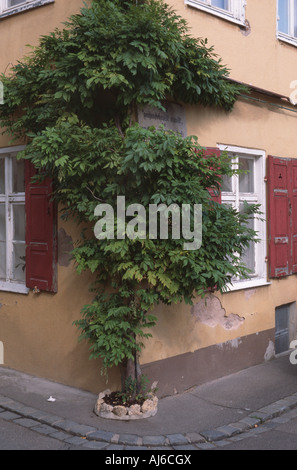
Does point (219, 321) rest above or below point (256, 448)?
above

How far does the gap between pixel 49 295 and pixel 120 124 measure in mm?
2121

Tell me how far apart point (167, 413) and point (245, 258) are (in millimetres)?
2862

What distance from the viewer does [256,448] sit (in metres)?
Answer: 4.80

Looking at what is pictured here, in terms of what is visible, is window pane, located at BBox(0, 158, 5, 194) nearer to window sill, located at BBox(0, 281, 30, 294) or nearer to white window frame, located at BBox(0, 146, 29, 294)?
white window frame, located at BBox(0, 146, 29, 294)

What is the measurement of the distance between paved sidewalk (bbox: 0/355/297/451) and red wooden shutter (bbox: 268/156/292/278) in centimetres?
157

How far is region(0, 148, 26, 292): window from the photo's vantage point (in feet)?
23.2

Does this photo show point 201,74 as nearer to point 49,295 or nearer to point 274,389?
point 49,295

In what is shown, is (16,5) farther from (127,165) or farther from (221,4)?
(127,165)

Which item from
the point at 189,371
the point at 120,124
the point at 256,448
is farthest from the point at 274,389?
the point at 120,124

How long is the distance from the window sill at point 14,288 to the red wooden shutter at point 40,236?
0.58 feet

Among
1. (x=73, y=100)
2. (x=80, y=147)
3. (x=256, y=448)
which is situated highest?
(x=73, y=100)

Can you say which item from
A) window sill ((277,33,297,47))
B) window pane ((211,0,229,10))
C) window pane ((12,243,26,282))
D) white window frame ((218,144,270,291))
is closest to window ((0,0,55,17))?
window pane ((211,0,229,10))

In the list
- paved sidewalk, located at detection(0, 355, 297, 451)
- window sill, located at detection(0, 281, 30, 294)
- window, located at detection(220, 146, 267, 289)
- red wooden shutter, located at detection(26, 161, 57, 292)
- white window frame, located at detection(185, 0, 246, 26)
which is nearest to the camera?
paved sidewalk, located at detection(0, 355, 297, 451)

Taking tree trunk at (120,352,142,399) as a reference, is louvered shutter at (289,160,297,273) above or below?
above
